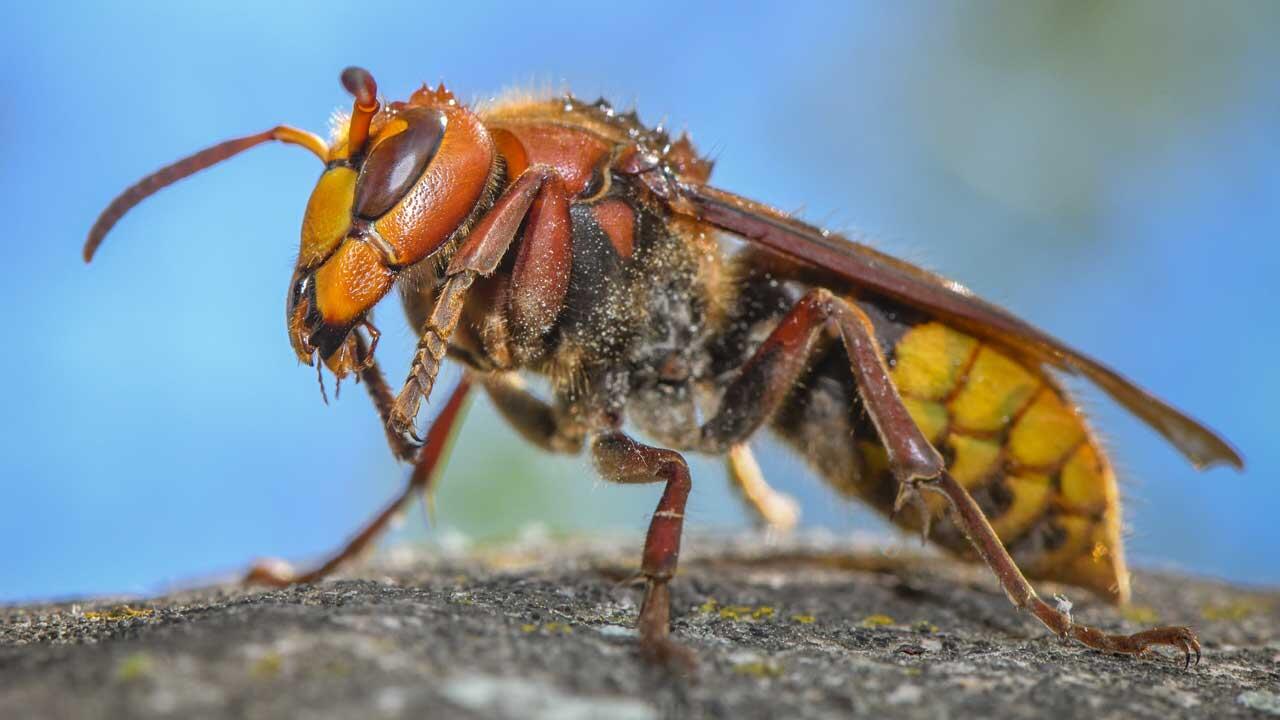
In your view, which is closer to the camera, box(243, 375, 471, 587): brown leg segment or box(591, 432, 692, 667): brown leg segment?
box(591, 432, 692, 667): brown leg segment

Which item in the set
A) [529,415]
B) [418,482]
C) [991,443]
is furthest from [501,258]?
[991,443]

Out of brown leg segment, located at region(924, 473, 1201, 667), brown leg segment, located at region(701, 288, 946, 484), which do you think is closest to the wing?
brown leg segment, located at region(701, 288, 946, 484)

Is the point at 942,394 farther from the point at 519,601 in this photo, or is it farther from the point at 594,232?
the point at 519,601

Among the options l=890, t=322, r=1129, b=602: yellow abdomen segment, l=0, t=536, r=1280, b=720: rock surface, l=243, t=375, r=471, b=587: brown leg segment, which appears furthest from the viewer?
l=243, t=375, r=471, b=587: brown leg segment

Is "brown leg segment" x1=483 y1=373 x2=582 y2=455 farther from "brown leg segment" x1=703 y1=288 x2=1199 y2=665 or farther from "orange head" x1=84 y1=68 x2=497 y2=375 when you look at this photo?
"orange head" x1=84 y1=68 x2=497 y2=375

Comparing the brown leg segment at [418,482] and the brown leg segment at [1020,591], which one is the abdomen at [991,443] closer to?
the brown leg segment at [1020,591]

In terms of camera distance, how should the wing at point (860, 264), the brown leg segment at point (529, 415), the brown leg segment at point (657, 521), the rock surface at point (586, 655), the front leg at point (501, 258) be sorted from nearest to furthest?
the rock surface at point (586, 655)
the brown leg segment at point (657, 521)
the front leg at point (501, 258)
the wing at point (860, 264)
the brown leg segment at point (529, 415)

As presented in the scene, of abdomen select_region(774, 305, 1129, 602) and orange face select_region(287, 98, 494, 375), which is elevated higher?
orange face select_region(287, 98, 494, 375)

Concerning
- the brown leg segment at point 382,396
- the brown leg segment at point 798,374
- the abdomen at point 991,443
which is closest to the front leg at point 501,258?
the brown leg segment at point 382,396
